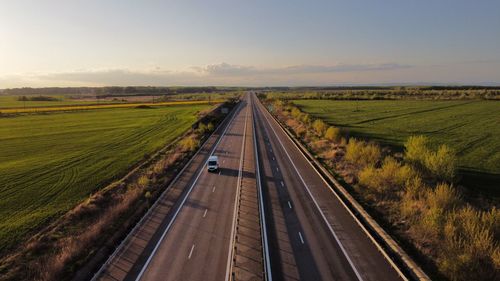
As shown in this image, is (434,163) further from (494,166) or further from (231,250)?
(231,250)

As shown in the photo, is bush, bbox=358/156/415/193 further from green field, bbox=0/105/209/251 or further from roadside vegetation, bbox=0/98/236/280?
green field, bbox=0/105/209/251

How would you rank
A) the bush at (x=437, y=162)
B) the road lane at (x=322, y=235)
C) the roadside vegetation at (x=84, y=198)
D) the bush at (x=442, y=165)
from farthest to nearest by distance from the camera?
the bush at (x=437, y=162), the bush at (x=442, y=165), the roadside vegetation at (x=84, y=198), the road lane at (x=322, y=235)

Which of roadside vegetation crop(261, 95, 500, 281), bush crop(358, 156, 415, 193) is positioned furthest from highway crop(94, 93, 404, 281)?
bush crop(358, 156, 415, 193)

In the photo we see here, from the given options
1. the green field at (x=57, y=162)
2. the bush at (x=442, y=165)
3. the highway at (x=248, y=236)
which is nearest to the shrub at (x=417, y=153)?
the bush at (x=442, y=165)

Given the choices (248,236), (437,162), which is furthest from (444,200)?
(248,236)

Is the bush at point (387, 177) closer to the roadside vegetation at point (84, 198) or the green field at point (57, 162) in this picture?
the roadside vegetation at point (84, 198)

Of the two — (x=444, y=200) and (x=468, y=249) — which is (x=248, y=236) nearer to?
(x=468, y=249)
